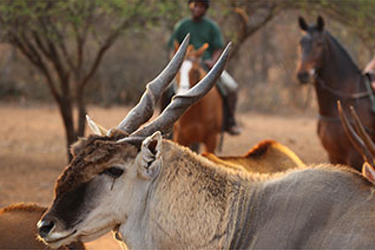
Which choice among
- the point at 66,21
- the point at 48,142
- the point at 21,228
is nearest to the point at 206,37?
the point at 66,21

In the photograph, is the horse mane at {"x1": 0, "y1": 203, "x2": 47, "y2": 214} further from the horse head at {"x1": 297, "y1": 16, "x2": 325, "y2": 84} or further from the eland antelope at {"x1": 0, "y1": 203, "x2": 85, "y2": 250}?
the horse head at {"x1": 297, "y1": 16, "x2": 325, "y2": 84}

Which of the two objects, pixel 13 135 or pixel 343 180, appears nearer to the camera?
pixel 343 180

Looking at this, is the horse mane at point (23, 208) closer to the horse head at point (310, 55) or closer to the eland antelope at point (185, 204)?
the eland antelope at point (185, 204)

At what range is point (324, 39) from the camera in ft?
28.2

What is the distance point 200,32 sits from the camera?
9781 mm

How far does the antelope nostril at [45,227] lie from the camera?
307 centimetres

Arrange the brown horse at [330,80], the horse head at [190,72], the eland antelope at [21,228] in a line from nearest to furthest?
the eland antelope at [21,228] < the brown horse at [330,80] < the horse head at [190,72]

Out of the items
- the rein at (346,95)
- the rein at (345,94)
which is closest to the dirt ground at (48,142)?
the rein at (346,95)

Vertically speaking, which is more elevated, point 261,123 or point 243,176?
point 243,176

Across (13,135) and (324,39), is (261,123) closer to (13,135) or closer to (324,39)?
(13,135)

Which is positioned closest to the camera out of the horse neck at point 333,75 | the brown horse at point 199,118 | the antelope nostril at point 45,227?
the antelope nostril at point 45,227

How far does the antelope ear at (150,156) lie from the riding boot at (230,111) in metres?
6.85

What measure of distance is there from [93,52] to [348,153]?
51.3ft

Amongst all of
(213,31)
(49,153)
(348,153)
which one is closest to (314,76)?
(348,153)
